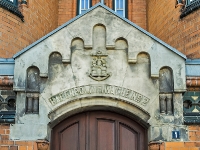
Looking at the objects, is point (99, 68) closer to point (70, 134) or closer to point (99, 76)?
point (99, 76)

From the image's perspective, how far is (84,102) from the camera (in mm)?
7656

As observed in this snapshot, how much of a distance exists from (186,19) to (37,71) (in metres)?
4.09

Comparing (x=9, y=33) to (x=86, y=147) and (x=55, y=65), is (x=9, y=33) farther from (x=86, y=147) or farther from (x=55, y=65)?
(x=86, y=147)

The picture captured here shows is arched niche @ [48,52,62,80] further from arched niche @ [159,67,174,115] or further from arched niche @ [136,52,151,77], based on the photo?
arched niche @ [159,67,174,115]

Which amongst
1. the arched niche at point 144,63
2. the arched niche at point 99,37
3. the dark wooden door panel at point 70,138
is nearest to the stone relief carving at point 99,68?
the arched niche at point 99,37

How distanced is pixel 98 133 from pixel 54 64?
4.68 feet

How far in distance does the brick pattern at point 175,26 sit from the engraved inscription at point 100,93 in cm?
263

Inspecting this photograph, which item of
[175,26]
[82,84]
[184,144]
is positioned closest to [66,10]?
[175,26]

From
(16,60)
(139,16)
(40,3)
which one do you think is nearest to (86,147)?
(16,60)

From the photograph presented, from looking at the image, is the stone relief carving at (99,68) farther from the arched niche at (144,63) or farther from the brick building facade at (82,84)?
the arched niche at (144,63)

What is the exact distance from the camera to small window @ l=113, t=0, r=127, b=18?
41.0 feet

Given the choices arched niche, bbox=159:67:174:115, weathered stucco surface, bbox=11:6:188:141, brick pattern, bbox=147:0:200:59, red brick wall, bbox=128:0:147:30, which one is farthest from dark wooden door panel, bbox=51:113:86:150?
red brick wall, bbox=128:0:147:30

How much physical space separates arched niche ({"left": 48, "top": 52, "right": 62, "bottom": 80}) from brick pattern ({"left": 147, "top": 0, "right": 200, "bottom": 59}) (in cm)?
336

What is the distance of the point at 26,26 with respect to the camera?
10.5 meters
